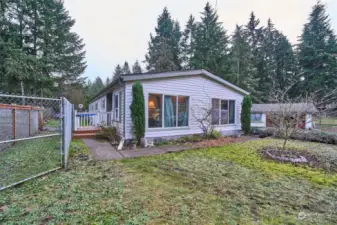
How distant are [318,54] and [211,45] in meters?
14.9

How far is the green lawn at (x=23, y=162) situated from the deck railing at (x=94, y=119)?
3601 millimetres

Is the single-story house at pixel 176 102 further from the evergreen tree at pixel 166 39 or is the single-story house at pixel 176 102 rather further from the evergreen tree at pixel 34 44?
the evergreen tree at pixel 166 39

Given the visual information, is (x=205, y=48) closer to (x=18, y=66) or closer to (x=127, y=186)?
(x=18, y=66)

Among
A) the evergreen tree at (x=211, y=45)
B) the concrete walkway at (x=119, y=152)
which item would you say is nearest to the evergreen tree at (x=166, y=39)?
the evergreen tree at (x=211, y=45)

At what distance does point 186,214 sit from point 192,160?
3.08 meters

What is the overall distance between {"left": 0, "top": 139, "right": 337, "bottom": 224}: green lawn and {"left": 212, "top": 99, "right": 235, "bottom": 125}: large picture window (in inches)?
214

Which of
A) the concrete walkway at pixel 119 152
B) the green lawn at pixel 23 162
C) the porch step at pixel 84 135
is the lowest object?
the concrete walkway at pixel 119 152

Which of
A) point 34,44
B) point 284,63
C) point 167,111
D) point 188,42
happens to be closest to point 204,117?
point 167,111

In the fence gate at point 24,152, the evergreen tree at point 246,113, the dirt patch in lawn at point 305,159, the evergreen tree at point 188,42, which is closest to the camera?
the fence gate at point 24,152

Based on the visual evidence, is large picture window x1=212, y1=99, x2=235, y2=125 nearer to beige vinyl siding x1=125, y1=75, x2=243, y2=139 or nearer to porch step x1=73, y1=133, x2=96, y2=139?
beige vinyl siding x1=125, y1=75, x2=243, y2=139

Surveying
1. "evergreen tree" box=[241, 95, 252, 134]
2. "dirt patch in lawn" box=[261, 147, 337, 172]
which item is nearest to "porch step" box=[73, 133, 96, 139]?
"dirt patch in lawn" box=[261, 147, 337, 172]

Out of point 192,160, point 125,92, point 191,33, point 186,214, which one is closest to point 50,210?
point 186,214

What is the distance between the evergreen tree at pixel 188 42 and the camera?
28.6 metres

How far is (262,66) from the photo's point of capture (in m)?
30.1
